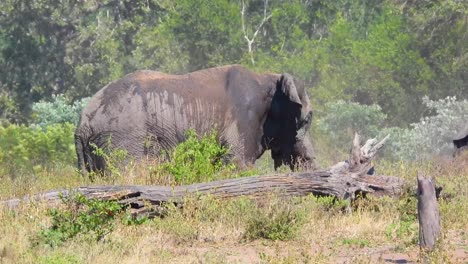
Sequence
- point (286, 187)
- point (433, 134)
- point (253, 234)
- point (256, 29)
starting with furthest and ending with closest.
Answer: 1. point (256, 29)
2. point (433, 134)
3. point (286, 187)
4. point (253, 234)

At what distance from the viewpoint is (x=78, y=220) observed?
12602 mm

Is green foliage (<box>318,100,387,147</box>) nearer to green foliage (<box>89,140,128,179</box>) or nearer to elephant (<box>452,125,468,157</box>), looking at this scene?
elephant (<box>452,125,468,157</box>)

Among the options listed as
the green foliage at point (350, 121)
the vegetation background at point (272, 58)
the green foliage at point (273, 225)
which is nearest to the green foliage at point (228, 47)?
the vegetation background at point (272, 58)

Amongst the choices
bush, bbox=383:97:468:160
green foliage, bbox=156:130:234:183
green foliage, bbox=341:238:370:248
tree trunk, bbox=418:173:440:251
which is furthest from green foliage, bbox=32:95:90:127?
tree trunk, bbox=418:173:440:251

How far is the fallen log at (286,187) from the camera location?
13.7 metres

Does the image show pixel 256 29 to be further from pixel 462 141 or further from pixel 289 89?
pixel 289 89

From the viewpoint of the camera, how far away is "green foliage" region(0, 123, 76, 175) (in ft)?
90.8

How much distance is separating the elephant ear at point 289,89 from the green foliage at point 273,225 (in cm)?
565

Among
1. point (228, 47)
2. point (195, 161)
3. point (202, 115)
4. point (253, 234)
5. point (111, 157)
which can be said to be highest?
point (228, 47)

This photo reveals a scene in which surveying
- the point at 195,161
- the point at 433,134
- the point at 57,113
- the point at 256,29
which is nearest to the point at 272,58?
the point at 256,29

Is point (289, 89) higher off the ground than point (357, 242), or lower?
higher

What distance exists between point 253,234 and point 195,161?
10.7ft

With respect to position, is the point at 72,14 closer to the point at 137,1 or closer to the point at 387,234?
the point at 137,1

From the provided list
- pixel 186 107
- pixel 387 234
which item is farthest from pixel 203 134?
pixel 387 234
